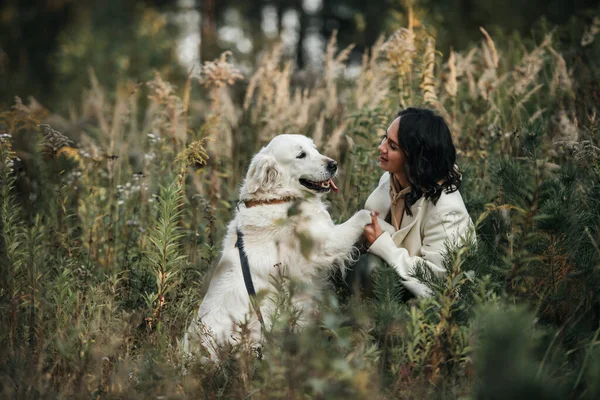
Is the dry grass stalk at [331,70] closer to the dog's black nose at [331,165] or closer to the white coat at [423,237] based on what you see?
the dog's black nose at [331,165]

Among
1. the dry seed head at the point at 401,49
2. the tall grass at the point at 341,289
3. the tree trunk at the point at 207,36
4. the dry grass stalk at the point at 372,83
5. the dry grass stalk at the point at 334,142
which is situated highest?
the tree trunk at the point at 207,36

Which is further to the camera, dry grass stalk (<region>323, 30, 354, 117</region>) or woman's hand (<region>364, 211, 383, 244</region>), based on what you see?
dry grass stalk (<region>323, 30, 354, 117</region>)

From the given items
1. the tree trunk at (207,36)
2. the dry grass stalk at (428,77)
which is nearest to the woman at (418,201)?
the dry grass stalk at (428,77)

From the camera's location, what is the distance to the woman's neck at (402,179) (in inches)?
133

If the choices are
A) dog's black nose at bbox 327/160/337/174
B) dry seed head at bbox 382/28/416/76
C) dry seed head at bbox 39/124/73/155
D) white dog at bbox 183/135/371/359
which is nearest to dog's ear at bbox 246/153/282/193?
white dog at bbox 183/135/371/359

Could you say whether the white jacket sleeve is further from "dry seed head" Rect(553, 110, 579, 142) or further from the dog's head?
"dry seed head" Rect(553, 110, 579, 142)

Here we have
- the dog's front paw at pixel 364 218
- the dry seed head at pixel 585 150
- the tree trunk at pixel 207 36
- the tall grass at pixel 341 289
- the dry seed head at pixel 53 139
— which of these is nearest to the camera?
the tall grass at pixel 341 289

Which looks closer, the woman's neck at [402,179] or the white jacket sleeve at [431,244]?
the white jacket sleeve at [431,244]

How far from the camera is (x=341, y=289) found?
11.2ft

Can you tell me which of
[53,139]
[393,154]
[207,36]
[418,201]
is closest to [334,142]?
[393,154]

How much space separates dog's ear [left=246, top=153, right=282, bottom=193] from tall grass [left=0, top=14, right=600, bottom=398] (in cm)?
32

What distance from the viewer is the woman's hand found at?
3224 mm

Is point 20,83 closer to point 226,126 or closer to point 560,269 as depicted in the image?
point 226,126

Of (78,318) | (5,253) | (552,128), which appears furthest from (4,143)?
(552,128)
